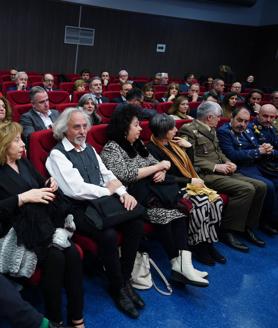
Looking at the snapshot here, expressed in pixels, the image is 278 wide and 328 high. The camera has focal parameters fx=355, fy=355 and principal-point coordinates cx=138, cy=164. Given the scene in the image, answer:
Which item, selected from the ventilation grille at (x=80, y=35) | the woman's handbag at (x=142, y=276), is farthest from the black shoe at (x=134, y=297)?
the ventilation grille at (x=80, y=35)

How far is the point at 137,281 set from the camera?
225 cm

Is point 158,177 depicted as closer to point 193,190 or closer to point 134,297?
point 193,190

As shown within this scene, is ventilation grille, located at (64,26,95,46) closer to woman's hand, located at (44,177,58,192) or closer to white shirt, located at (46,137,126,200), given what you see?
white shirt, located at (46,137,126,200)

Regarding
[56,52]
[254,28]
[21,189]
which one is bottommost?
[21,189]

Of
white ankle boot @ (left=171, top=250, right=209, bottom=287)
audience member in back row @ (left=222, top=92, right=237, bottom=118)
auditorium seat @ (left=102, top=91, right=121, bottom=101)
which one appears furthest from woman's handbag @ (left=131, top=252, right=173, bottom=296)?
auditorium seat @ (left=102, top=91, right=121, bottom=101)

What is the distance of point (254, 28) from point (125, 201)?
32.5 ft

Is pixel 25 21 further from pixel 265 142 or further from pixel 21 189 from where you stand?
pixel 21 189

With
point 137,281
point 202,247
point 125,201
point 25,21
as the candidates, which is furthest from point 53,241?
point 25,21

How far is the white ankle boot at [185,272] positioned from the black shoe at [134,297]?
0.27 metres

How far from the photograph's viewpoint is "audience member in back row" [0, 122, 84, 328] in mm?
1669

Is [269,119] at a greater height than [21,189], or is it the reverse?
[269,119]

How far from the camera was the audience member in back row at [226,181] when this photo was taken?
2.94 m

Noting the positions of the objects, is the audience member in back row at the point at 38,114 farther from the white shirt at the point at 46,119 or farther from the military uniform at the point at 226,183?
the military uniform at the point at 226,183

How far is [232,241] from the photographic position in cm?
296
